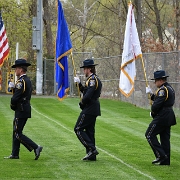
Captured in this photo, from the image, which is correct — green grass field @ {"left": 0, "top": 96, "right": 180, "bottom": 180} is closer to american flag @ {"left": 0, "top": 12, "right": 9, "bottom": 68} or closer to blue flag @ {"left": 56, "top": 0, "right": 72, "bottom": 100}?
blue flag @ {"left": 56, "top": 0, "right": 72, "bottom": 100}

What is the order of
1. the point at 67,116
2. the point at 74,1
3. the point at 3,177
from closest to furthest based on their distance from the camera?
the point at 3,177 < the point at 67,116 < the point at 74,1

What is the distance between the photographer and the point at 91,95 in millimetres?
13531

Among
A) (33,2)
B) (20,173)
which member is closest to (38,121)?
(20,173)

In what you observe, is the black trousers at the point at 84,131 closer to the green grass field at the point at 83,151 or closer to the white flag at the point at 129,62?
the green grass field at the point at 83,151

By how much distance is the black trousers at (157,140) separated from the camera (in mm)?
13211

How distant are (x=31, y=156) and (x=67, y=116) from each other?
425 inches

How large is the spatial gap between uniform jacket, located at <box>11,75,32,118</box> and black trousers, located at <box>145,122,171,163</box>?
2514mm

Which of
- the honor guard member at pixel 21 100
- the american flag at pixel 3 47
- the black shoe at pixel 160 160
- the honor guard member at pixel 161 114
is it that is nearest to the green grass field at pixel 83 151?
the black shoe at pixel 160 160

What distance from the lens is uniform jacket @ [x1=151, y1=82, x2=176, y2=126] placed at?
13038mm

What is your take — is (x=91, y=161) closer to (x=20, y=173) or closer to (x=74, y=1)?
(x=20, y=173)

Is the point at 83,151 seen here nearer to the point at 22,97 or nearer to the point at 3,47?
the point at 22,97

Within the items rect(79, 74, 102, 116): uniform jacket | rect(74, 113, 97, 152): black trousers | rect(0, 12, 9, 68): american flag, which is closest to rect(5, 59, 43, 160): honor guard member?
rect(74, 113, 97, 152): black trousers

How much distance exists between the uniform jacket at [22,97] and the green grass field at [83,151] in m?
0.99

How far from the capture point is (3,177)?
11.7 meters
